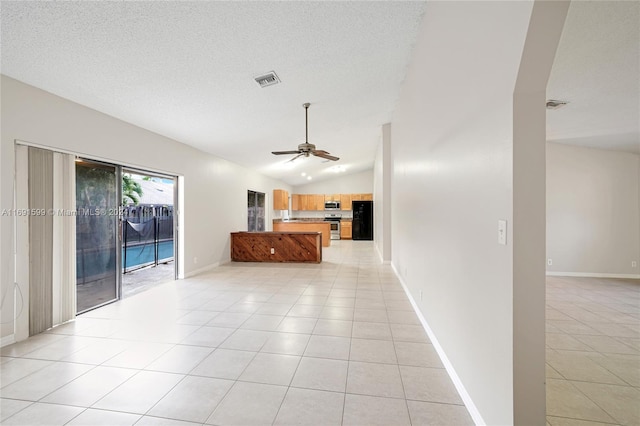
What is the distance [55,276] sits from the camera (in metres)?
2.85

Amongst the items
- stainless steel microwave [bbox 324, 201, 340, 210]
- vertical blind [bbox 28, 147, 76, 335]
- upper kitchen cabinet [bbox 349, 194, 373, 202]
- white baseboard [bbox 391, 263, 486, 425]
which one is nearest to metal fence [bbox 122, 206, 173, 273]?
vertical blind [bbox 28, 147, 76, 335]

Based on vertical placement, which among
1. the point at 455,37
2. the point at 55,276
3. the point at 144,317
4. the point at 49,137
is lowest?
the point at 144,317

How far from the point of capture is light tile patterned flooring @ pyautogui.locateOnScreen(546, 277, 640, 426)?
1614 millimetres

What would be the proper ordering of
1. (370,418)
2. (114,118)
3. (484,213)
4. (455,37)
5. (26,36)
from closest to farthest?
(484,213), (370,418), (455,37), (26,36), (114,118)

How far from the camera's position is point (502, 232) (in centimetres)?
120

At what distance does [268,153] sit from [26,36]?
4.46 metres

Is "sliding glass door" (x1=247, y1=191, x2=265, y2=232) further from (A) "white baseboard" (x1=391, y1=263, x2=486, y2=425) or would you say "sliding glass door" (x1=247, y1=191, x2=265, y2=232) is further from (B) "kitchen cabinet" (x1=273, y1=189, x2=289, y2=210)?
(A) "white baseboard" (x1=391, y1=263, x2=486, y2=425)

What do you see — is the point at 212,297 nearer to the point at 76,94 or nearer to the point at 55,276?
the point at 55,276

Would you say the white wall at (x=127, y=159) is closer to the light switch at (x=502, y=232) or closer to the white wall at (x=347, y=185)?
the light switch at (x=502, y=232)

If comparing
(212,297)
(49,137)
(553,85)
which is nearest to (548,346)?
(553,85)

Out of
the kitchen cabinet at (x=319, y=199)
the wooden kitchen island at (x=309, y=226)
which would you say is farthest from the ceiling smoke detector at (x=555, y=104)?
the kitchen cabinet at (x=319, y=199)

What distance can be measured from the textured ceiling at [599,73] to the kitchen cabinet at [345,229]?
7.73 m

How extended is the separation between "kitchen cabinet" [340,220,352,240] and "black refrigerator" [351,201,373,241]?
1.10 ft

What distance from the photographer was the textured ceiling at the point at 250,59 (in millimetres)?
1938
